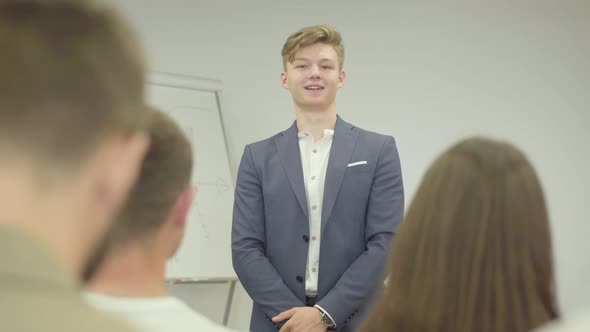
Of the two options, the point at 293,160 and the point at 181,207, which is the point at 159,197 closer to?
the point at 181,207

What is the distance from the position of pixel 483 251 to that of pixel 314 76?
2.02 meters

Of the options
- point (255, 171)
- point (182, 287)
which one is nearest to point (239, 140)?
point (182, 287)

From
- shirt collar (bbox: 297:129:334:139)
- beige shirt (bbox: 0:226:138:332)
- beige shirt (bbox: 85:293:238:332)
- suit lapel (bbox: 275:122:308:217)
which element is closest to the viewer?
beige shirt (bbox: 0:226:138:332)

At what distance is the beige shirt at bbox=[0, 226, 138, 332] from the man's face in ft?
9.21

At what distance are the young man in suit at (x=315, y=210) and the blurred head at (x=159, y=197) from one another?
5.28 feet

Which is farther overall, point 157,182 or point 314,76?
point 314,76

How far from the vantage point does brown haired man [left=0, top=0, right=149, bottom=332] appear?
1.80 ft

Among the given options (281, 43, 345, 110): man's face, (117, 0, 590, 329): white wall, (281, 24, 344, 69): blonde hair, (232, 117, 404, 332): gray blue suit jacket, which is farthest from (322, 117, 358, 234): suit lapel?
(117, 0, 590, 329): white wall

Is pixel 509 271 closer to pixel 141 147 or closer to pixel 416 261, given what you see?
pixel 416 261

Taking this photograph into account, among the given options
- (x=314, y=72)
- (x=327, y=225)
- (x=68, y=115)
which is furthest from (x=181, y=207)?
(x=314, y=72)

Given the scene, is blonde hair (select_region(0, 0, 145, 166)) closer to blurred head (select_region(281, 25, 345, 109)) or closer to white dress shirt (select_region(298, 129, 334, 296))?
white dress shirt (select_region(298, 129, 334, 296))

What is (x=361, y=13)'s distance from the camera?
478 centimetres

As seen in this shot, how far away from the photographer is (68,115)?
0.64 metres

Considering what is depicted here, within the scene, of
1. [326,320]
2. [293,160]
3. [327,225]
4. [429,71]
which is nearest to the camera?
[326,320]
